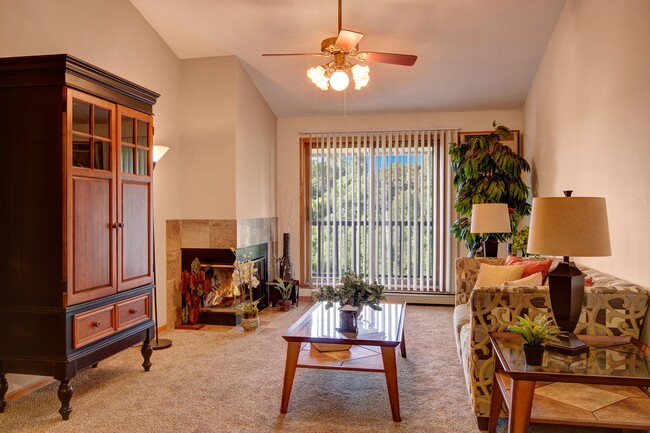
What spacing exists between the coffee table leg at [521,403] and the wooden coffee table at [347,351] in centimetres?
90

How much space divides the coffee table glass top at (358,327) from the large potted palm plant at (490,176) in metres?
1.82

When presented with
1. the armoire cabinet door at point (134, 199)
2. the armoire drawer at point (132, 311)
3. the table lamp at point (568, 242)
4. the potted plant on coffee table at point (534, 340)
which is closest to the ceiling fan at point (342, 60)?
the armoire cabinet door at point (134, 199)

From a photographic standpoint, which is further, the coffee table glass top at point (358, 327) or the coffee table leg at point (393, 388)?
the coffee table glass top at point (358, 327)

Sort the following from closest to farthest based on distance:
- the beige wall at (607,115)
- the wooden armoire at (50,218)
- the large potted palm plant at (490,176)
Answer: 1. the beige wall at (607,115)
2. the wooden armoire at (50,218)
3. the large potted palm plant at (490,176)

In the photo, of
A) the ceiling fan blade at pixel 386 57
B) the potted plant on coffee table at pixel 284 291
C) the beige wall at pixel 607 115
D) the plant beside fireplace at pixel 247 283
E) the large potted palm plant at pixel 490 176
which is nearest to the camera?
the beige wall at pixel 607 115

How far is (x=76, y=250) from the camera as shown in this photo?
2.92 metres

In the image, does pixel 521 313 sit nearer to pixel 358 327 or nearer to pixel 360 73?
pixel 358 327

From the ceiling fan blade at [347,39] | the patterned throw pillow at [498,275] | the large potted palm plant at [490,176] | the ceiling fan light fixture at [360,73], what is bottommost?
the patterned throw pillow at [498,275]

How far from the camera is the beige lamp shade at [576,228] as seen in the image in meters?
2.19

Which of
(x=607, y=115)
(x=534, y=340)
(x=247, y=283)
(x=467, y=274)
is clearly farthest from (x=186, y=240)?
(x=607, y=115)

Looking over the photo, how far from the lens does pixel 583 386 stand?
233 centimetres

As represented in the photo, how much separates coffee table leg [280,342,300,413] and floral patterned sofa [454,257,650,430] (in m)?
1.04

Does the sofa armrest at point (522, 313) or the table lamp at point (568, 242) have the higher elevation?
the table lamp at point (568, 242)

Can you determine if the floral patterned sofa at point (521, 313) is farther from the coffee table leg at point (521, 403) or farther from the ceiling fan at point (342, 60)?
the ceiling fan at point (342, 60)
